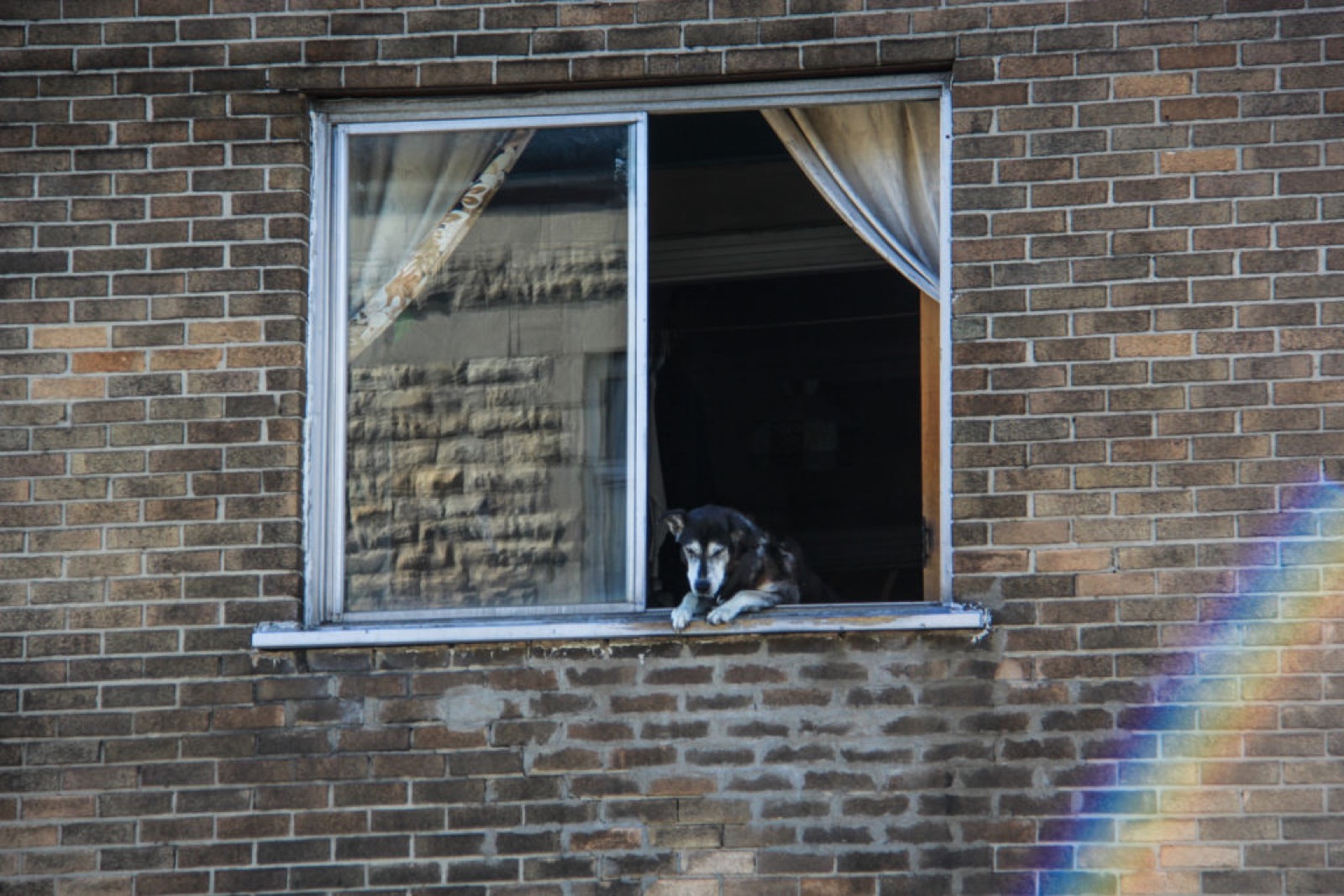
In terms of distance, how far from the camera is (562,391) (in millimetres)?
5805

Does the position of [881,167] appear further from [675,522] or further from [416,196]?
[416,196]

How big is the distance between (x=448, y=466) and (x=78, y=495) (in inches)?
48.8

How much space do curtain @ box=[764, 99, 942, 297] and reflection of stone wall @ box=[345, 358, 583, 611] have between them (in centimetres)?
116

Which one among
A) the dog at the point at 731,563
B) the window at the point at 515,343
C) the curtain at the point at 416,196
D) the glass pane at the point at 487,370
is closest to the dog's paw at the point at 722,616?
the dog at the point at 731,563

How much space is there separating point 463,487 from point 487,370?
421 millimetres

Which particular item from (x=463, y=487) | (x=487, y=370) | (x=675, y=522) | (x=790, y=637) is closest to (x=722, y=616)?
(x=790, y=637)

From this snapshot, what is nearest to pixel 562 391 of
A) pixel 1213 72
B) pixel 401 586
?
pixel 401 586

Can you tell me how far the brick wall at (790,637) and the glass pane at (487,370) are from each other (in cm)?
27

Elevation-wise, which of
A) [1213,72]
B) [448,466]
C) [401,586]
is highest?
[1213,72]

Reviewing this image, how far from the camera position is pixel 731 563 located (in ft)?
18.7

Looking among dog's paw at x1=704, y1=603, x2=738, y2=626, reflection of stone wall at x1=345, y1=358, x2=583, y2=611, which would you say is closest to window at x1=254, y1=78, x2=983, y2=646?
reflection of stone wall at x1=345, y1=358, x2=583, y2=611

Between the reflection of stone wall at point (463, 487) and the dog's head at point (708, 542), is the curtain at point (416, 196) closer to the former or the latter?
the reflection of stone wall at point (463, 487)

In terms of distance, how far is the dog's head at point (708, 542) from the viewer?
18.4 ft

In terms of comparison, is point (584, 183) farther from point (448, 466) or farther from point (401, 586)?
point (401, 586)
